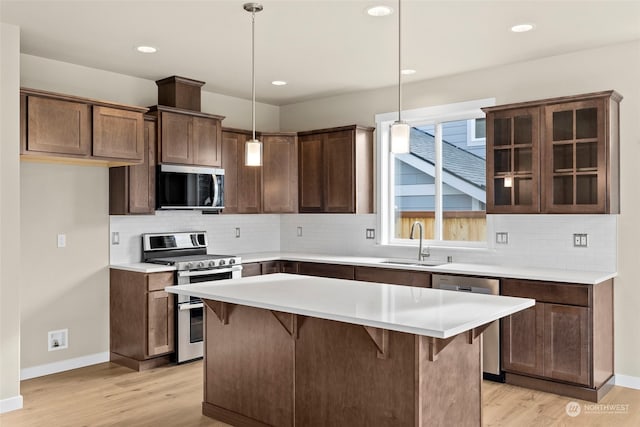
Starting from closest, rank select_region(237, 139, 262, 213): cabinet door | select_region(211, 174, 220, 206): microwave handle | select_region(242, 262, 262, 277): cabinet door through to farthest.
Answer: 1. select_region(211, 174, 220, 206): microwave handle
2. select_region(242, 262, 262, 277): cabinet door
3. select_region(237, 139, 262, 213): cabinet door

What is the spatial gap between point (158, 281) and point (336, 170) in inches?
87.2

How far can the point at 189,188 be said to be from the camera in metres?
5.23

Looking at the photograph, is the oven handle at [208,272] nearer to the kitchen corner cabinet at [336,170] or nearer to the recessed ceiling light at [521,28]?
the kitchen corner cabinet at [336,170]

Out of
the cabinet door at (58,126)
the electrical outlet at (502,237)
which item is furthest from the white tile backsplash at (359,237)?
the cabinet door at (58,126)

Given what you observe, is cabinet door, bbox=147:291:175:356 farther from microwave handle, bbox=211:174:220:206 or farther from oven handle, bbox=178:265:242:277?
microwave handle, bbox=211:174:220:206

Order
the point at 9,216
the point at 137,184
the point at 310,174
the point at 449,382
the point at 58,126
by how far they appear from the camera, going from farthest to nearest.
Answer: the point at 310,174
the point at 137,184
the point at 58,126
the point at 9,216
the point at 449,382

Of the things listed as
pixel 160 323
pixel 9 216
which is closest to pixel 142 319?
pixel 160 323

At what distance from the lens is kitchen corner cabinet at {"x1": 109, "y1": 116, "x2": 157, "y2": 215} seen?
15.9ft

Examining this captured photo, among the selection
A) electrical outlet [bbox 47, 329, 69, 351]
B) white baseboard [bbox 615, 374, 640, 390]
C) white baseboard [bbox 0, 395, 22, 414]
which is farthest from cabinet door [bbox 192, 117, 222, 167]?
white baseboard [bbox 615, 374, 640, 390]

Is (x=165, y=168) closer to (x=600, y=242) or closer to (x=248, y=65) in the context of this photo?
(x=248, y=65)

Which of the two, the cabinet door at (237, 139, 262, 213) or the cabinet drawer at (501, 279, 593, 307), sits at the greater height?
the cabinet door at (237, 139, 262, 213)

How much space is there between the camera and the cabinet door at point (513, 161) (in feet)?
14.5

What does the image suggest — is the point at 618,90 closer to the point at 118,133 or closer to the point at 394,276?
the point at 394,276

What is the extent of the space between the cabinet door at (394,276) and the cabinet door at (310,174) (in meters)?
1.10
